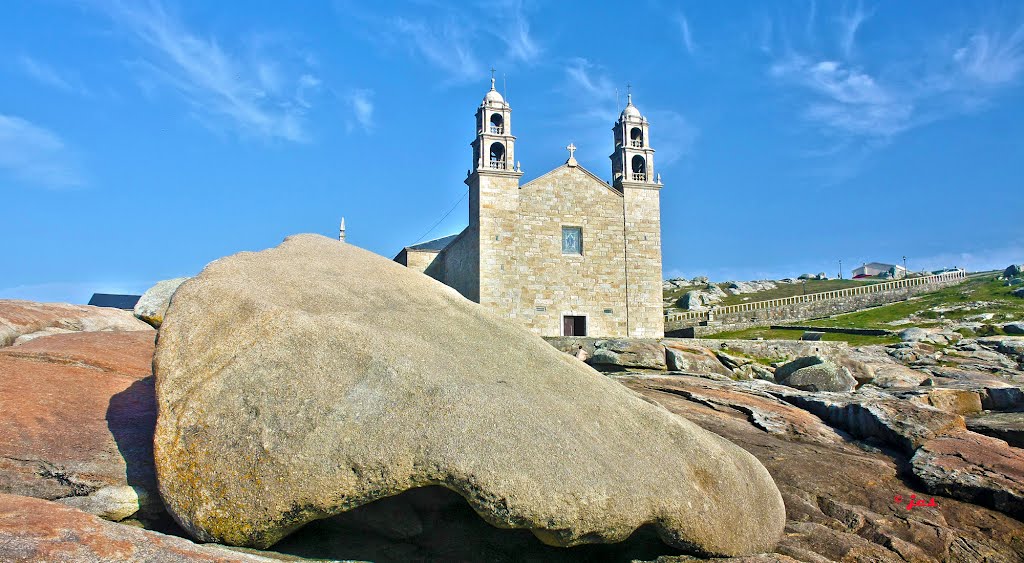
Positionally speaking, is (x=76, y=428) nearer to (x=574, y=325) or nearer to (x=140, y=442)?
(x=140, y=442)

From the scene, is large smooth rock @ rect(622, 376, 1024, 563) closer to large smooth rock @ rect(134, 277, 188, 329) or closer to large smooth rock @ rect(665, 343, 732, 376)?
large smooth rock @ rect(665, 343, 732, 376)

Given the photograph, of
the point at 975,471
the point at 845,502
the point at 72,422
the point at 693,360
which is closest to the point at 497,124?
the point at 693,360

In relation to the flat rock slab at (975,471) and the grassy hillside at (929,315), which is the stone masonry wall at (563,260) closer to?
the grassy hillside at (929,315)

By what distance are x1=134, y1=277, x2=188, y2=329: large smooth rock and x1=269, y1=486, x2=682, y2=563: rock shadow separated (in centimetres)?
921

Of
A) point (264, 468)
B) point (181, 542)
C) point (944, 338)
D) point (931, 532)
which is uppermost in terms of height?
point (944, 338)

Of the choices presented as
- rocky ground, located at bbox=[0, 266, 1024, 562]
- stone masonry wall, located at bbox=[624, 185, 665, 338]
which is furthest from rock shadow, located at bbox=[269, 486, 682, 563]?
stone masonry wall, located at bbox=[624, 185, 665, 338]

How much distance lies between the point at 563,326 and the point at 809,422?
71.3ft

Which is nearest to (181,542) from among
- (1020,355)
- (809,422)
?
(809,422)

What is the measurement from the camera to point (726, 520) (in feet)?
18.3

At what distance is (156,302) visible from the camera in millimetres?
13430

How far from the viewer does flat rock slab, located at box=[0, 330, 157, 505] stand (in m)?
5.24

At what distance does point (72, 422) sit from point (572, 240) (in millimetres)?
28113

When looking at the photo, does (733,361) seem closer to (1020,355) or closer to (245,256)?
(1020,355)

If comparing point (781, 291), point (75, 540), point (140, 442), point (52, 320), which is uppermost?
point (781, 291)
